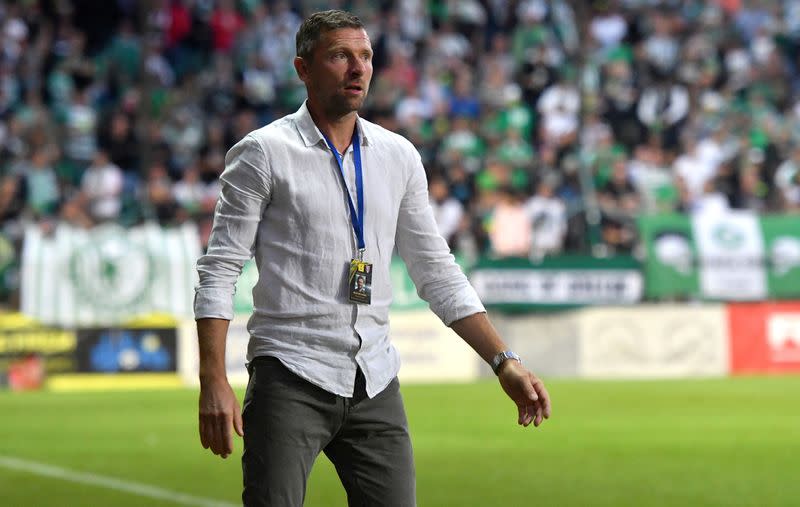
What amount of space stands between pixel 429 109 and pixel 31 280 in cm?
774

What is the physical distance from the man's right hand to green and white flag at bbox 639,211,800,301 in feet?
61.9

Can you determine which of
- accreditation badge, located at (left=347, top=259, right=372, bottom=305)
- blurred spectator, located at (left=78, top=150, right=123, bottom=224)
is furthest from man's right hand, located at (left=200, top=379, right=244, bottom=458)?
blurred spectator, located at (left=78, top=150, right=123, bottom=224)

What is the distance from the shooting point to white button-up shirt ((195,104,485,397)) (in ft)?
14.2

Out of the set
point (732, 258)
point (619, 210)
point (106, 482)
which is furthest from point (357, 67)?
point (732, 258)

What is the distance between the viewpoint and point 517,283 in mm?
22250

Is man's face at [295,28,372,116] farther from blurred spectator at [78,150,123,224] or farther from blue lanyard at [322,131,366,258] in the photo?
blurred spectator at [78,150,123,224]

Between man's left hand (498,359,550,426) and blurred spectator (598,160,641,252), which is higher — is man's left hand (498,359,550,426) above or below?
below

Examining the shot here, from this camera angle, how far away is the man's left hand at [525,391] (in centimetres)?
446

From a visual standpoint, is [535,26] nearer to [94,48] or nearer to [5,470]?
[94,48]

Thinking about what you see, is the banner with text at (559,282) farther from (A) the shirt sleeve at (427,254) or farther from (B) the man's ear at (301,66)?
(B) the man's ear at (301,66)

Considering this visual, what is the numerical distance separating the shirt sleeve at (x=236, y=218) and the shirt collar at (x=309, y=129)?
16 centimetres

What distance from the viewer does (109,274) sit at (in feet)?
68.7

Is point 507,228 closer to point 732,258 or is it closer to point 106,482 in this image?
point 732,258

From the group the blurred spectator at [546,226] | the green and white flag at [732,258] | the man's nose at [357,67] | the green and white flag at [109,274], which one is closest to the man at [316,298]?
the man's nose at [357,67]
